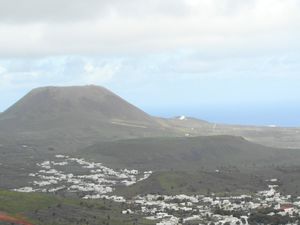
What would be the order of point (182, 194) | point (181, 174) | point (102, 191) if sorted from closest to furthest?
point (182, 194) → point (102, 191) → point (181, 174)

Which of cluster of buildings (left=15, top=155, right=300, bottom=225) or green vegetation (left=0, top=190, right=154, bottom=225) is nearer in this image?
green vegetation (left=0, top=190, right=154, bottom=225)

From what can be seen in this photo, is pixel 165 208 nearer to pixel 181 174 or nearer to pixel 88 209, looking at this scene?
pixel 88 209

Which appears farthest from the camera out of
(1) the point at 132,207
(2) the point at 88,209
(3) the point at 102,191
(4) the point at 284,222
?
(3) the point at 102,191

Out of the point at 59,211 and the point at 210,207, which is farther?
the point at 210,207

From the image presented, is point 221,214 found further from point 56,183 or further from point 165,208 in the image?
point 56,183

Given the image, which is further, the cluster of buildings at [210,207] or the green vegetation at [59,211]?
the cluster of buildings at [210,207]

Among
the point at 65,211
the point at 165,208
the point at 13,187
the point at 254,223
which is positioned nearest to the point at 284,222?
the point at 254,223

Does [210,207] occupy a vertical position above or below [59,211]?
below

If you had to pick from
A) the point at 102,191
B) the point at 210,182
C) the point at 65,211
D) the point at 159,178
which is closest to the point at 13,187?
the point at 102,191

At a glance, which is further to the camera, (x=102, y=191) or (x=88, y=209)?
(x=102, y=191)
